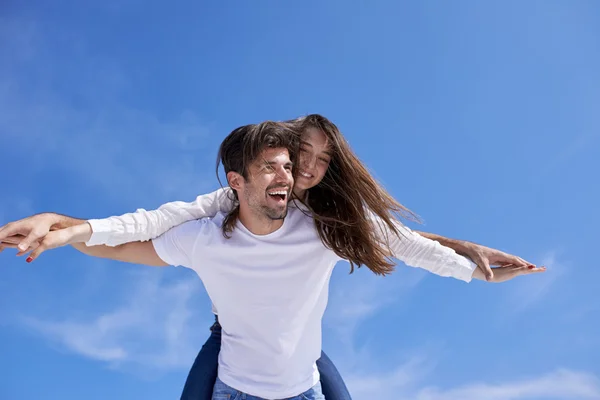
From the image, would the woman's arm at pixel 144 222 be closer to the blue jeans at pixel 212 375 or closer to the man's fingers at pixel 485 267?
the blue jeans at pixel 212 375

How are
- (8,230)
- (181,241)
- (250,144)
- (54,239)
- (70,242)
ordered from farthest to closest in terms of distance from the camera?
1. (250,144)
2. (181,241)
3. (70,242)
4. (54,239)
5. (8,230)

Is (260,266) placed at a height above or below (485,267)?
below

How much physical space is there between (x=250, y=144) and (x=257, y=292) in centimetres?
126

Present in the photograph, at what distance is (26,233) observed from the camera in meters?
4.47

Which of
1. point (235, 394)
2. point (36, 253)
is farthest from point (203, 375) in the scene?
point (36, 253)

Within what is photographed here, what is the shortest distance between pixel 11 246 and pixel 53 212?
0.49m

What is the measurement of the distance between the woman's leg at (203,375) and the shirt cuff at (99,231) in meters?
1.38

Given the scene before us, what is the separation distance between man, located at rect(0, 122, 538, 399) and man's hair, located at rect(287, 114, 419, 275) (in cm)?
23

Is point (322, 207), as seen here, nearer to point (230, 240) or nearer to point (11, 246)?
point (230, 240)

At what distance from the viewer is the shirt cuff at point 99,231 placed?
491cm

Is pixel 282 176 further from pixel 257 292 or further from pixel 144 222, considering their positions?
pixel 144 222

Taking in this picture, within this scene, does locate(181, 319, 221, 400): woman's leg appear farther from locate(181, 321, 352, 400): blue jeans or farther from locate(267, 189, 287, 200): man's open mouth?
locate(267, 189, 287, 200): man's open mouth

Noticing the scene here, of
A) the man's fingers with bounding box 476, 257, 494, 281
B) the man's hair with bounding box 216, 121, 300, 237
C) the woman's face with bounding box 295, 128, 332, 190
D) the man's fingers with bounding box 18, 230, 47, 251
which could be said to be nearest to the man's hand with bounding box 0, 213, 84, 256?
the man's fingers with bounding box 18, 230, 47, 251

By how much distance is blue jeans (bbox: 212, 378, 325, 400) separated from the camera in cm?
524
